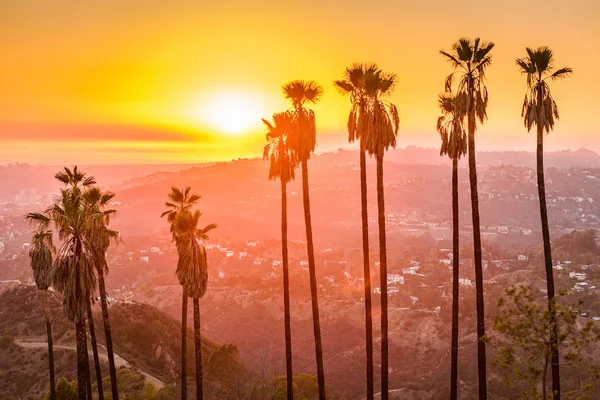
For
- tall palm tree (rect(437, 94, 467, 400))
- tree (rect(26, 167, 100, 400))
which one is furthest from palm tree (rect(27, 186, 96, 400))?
tall palm tree (rect(437, 94, 467, 400))

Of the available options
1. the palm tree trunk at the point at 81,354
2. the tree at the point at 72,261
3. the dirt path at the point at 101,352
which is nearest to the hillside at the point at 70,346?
the dirt path at the point at 101,352

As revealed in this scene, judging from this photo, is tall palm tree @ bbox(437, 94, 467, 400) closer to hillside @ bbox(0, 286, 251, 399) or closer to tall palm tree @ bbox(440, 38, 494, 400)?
tall palm tree @ bbox(440, 38, 494, 400)

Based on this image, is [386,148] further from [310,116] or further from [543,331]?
[543,331]

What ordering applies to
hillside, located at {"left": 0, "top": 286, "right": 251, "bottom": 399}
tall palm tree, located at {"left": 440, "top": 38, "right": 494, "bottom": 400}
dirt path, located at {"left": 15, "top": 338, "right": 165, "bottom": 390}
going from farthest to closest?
dirt path, located at {"left": 15, "top": 338, "right": 165, "bottom": 390} < hillside, located at {"left": 0, "top": 286, "right": 251, "bottom": 399} < tall palm tree, located at {"left": 440, "top": 38, "right": 494, "bottom": 400}

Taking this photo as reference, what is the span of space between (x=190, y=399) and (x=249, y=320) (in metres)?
102

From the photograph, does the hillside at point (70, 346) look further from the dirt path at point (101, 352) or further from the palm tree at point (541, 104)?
the palm tree at point (541, 104)

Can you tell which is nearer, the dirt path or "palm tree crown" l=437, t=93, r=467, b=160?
"palm tree crown" l=437, t=93, r=467, b=160

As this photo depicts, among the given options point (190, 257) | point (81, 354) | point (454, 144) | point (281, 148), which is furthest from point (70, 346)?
point (454, 144)

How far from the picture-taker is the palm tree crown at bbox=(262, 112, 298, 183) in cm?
2731

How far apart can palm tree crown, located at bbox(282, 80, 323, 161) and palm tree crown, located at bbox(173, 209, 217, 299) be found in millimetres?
7580

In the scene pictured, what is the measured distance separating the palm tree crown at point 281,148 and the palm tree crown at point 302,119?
343mm

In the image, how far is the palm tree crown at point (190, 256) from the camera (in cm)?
2867

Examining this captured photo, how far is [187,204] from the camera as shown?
104 ft

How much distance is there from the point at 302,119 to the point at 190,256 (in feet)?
36.0
